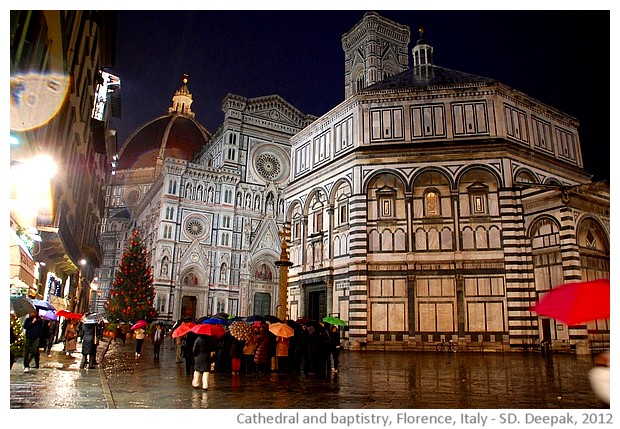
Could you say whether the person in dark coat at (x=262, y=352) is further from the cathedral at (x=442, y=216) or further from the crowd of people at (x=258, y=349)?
the cathedral at (x=442, y=216)

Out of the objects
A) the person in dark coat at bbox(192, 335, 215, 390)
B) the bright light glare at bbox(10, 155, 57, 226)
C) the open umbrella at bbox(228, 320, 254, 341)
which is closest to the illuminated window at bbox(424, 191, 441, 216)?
the open umbrella at bbox(228, 320, 254, 341)

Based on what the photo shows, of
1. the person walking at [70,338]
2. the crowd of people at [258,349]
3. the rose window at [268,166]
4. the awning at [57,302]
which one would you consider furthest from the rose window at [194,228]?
the crowd of people at [258,349]

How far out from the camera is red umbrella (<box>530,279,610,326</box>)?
3498 mm

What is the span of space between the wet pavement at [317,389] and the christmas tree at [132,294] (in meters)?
26.6

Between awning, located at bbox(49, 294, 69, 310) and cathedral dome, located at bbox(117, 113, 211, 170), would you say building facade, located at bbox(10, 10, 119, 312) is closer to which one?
awning, located at bbox(49, 294, 69, 310)

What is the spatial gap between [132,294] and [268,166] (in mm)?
18892

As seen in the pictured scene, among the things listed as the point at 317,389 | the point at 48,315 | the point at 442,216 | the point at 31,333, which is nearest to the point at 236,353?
the point at 317,389

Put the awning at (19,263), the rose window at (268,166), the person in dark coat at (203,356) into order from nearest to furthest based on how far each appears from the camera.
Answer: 1. the person in dark coat at (203,356)
2. the awning at (19,263)
3. the rose window at (268,166)

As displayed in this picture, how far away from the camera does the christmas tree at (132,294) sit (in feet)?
125

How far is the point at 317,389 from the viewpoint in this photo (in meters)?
8.90

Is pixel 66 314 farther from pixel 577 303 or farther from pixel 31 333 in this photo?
pixel 577 303

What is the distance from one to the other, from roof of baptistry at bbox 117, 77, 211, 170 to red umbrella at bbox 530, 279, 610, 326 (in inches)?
2798

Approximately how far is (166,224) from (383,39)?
27.7 m

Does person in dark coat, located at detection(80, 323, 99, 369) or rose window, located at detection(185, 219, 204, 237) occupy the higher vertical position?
rose window, located at detection(185, 219, 204, 237)
